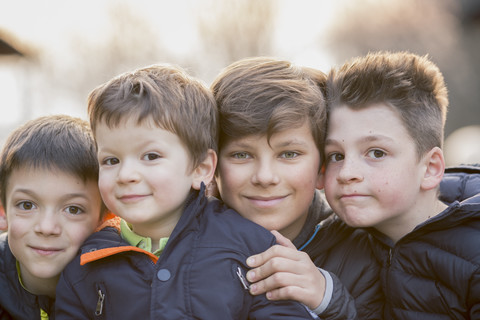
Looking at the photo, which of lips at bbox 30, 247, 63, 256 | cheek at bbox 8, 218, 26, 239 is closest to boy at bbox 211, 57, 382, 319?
lips at bbox 30, 247, 63, 256

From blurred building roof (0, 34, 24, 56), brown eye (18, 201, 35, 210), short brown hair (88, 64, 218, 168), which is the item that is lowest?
A: brown eye (18, 201, 35, 210)

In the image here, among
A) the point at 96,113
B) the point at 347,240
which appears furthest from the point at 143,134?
the point at 347,240

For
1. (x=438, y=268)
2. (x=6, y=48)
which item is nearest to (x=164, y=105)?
(x=438, y=268)

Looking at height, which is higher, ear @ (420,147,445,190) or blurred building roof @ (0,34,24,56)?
blurred building roof @ (0,34,24,56)

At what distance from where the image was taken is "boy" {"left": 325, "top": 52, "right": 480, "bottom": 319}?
229 cm

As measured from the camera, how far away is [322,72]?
282 centimetres

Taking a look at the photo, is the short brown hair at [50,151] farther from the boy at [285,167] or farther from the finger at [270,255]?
the finger at [270,255]

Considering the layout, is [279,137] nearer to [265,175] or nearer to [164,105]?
[265,175]

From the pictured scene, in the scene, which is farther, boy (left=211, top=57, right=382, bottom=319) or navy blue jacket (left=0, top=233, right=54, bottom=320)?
navy blue jacket (left=0, top=233, right=54, bottom=320)

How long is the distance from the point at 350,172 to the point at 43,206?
1.40 meters

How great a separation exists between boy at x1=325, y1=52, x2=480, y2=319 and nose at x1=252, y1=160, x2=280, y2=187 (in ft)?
0.91

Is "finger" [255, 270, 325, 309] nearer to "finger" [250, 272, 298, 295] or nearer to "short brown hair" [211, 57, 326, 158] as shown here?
"finger" [250, 272, 298, 295]

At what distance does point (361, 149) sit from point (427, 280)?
0.65 metres

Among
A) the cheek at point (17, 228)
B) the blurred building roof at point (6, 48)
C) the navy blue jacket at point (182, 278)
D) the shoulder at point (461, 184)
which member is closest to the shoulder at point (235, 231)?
the navy blue jacket at point (182, 278)
